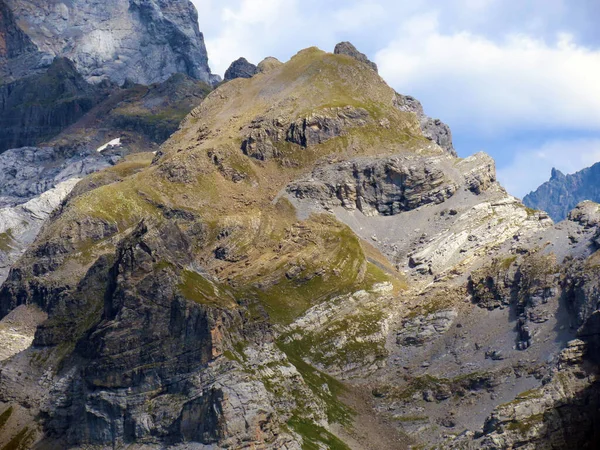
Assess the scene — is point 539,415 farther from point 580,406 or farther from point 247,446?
point 247,446

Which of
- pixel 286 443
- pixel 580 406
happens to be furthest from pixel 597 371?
pixel 286 443

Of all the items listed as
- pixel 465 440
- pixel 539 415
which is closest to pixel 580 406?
pixel 539 415

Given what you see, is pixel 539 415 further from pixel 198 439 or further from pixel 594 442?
pixel 198 439

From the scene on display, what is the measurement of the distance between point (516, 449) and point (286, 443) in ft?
134

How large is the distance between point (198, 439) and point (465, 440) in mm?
48208

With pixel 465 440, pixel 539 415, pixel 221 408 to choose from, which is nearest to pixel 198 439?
pixel 221 408

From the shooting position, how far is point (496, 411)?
198 meters

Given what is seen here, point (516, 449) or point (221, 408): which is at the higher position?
point (221, 408)

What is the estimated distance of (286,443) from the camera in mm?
199500

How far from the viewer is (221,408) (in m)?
199

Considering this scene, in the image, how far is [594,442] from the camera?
190 m

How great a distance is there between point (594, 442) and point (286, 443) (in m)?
53.8

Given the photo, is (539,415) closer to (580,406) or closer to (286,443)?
(580,406)

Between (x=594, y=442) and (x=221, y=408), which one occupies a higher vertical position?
(x=221, y=408)
